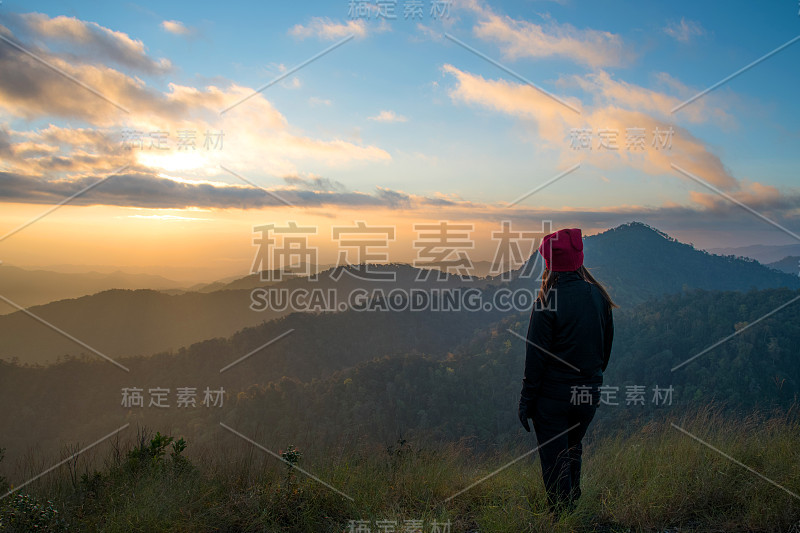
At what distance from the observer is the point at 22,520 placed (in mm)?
2555

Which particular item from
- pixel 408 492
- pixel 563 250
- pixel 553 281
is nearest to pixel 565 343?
pixel 553 281

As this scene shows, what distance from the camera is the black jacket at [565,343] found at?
8.60 feet

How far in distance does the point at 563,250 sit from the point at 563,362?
2.31 ft

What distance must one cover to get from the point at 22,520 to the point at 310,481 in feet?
5.64

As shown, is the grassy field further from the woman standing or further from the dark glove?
the dark glove

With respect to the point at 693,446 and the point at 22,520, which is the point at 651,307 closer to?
the point at 693,446

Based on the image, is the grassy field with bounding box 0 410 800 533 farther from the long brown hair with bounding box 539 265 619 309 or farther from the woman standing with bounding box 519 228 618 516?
the long brown hair with bounding box 539 265 619 309

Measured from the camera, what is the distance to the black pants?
2.66 metres

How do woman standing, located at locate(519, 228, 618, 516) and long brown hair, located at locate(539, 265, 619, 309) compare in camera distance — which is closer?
woman standing, located at locate(519, 228, 618, 516)

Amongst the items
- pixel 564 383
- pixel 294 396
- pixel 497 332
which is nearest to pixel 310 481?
pixel 564 383

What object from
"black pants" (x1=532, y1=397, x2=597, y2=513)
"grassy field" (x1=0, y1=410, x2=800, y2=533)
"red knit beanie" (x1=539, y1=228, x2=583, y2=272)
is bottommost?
"grassy field" (x1=0, y1=410, x2=800, y2=533)

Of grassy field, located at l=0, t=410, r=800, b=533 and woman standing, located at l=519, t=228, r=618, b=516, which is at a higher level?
woman standing, located at l=519, t=228, r=618, b=516

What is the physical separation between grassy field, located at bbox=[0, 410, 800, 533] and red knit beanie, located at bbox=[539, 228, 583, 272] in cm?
154

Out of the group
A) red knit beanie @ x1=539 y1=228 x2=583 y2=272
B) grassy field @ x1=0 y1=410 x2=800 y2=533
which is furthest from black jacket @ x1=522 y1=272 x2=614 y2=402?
grassy field @ x1=0 y1=410 x2=800 y2=533
